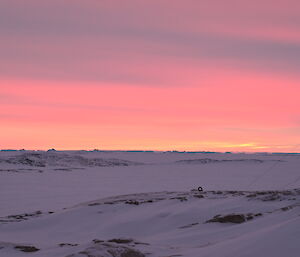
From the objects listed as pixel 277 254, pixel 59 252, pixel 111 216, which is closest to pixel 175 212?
pixel 111 216

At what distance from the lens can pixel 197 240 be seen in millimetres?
7680

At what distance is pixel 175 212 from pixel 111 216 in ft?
5.45

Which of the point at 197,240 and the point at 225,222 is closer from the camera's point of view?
the point at 197,240

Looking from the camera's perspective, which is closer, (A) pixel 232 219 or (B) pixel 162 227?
(A) pixel 232 219

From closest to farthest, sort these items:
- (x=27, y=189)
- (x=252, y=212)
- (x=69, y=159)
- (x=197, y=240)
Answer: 1. (x=197, y=240)
2. (x=252, y=212)
3. (x=27, y=189)
4. (x=69, y=159)

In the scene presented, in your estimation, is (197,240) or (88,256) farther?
(197,240)

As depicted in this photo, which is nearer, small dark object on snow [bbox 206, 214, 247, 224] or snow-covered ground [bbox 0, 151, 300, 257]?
snow-covered ground [bbox 0, 151, 300, 257]

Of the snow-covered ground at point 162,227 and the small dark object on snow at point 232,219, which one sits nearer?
the snow-covered ground at point 162,227

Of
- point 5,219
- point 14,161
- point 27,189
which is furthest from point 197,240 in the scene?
point 14,161

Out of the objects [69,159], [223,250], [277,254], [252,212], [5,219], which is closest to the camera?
[277,254]

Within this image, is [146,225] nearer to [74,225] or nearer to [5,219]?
[74,225]

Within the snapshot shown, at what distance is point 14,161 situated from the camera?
44.5m

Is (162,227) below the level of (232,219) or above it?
below

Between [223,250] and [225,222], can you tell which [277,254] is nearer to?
[223,250]
